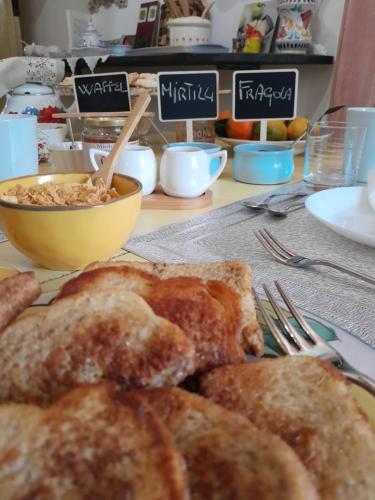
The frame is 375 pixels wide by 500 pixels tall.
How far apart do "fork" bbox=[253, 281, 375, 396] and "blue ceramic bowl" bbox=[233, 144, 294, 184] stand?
2.65 feet

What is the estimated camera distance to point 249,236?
94cm

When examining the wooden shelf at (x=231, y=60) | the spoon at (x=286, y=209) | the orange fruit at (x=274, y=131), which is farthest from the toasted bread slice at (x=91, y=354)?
the wooden shelf at (x=231, y=60)

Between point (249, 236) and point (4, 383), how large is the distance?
65 centimetres

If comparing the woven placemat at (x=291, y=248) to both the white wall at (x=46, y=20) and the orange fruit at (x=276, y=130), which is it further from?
the white wall at (x=46, y=20)

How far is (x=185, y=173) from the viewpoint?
113 cm

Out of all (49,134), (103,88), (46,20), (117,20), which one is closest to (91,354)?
(49,134)

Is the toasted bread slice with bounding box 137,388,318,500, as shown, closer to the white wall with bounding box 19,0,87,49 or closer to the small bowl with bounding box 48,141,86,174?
the small bowl with bounding box 48,141,86,174

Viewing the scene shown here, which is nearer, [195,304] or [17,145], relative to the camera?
[195,304]

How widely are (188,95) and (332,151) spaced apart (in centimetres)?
50

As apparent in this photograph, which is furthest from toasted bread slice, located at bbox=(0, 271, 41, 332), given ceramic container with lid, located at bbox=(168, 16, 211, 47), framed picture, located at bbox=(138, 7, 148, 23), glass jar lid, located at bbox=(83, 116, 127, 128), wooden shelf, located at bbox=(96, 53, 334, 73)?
framed picture, located at bbox=(138, 7, 148, 23)

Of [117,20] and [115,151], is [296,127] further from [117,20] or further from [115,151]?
[117,20]

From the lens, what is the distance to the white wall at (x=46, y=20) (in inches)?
156

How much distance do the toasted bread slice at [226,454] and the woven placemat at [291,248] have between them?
0.32 meters

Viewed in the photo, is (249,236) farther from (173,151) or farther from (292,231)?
(173,151)
